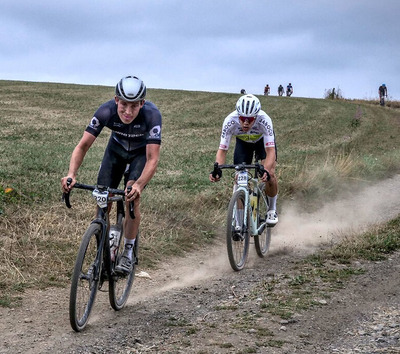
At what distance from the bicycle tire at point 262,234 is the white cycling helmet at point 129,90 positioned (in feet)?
10.9

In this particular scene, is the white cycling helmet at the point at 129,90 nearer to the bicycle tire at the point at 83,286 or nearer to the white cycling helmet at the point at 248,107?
the bicycle tire at the point at 83,286

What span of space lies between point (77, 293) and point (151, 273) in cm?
269

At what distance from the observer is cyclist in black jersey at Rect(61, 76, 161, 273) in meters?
6.06

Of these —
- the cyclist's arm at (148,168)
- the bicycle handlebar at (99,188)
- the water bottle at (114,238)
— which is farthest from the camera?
the water bottle at (114,238)

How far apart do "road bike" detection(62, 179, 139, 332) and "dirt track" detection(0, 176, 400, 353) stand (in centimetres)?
20

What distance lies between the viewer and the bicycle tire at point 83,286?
537 cm

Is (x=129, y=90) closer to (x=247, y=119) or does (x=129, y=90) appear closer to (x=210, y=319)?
(x=210, y=319)

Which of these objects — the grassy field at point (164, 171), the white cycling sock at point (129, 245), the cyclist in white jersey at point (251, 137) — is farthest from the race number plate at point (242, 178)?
the white cycling sock at point (129, 245)

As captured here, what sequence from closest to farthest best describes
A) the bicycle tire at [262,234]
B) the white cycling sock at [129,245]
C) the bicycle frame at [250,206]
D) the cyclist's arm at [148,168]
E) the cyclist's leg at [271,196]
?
the cyclist's arm at [148,168], the white cycling sock at [129,245], the bicycle frame at [250,206], the bicycle tire at [262,234], the cyclist's leg at [271,196]

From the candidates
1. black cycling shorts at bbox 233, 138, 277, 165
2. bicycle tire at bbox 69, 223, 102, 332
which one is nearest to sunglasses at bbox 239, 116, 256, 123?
black cycling shorts at bbox 233, 138, 277, 165

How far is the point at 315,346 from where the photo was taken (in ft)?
17.5

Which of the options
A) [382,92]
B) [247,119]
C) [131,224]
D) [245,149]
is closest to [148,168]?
[131,224]

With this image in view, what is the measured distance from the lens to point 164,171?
1609 cm

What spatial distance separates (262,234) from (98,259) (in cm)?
423
